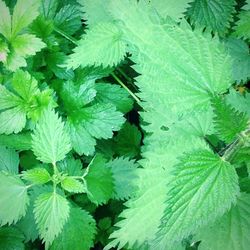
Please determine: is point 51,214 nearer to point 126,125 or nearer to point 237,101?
point 126,125

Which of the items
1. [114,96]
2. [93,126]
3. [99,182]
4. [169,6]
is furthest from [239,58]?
[99,182]

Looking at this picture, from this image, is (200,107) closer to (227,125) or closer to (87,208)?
(227,125)

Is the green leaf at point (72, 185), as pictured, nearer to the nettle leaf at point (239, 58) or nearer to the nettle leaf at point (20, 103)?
the nettle leaf at point (20, 103)

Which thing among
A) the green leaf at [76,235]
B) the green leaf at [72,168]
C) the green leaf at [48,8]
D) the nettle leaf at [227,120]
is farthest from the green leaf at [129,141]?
the nettle leaf at [227,120]

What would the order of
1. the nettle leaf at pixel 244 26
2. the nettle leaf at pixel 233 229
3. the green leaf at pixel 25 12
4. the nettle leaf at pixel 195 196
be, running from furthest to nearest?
1. the nettle leaf at pixel 244 26
2. the green leaf at pixel 25 12
3. the nettle leaf at pixel 233 229
4. the nettle leaf at pixel 195 196

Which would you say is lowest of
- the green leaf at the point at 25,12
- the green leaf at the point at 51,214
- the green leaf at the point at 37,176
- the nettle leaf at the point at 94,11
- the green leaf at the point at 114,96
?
the green leaf at the point at 51,214

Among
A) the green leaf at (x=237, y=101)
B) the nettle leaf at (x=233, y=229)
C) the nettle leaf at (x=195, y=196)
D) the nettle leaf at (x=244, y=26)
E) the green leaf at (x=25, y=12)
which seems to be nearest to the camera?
the nettle leaf at (x=195, y=196)

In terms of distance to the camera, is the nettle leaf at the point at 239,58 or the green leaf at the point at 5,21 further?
the nettle leaf at the point at 239,58
